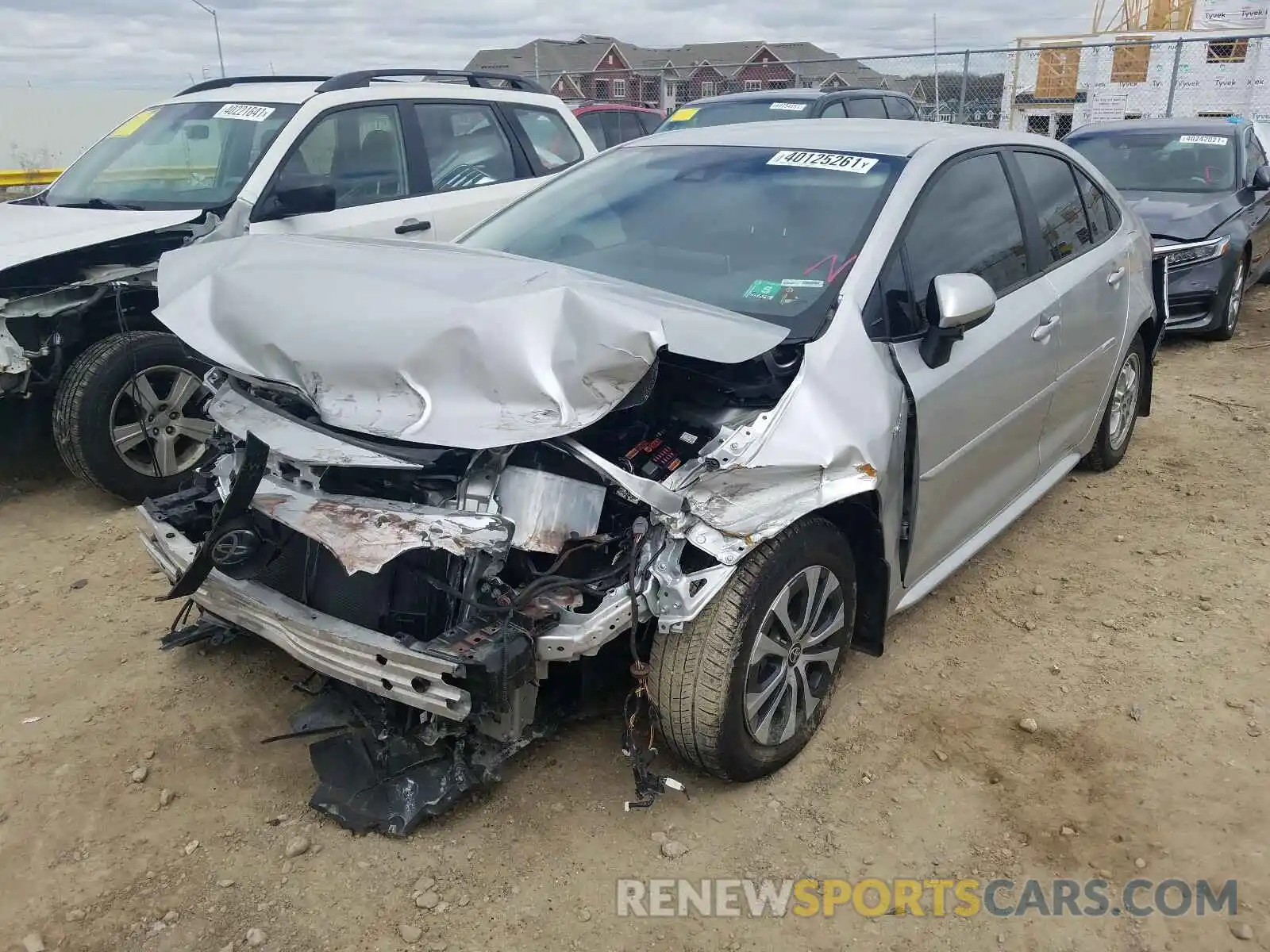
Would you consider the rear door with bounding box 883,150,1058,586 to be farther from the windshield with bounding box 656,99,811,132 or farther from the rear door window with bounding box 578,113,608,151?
the rear door window with bounding box 578,113,608,151

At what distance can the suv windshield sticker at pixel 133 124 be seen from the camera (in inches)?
234

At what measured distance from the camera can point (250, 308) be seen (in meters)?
2.86

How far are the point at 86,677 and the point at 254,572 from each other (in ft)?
3.81

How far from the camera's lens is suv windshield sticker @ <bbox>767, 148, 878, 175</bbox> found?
3.36 m

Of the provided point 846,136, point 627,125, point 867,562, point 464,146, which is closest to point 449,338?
point 867,562

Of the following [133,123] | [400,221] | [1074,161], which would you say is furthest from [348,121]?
[1074,161]

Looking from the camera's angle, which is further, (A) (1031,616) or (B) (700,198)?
(A) (1031,616)

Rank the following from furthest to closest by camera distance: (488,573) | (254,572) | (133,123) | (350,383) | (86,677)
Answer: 1. (133,123)
2. (86,677)
3. (254,572)
4. (350,383)
5. (488,573)

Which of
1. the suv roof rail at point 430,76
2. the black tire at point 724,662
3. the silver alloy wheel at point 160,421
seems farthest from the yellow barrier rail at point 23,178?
the black tire at point 724,662

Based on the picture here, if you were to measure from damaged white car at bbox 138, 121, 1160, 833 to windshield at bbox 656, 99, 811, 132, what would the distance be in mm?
6936

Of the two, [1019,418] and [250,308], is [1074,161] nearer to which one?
[1019,418]

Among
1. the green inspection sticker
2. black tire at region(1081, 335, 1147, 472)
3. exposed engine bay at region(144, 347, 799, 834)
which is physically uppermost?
the green inspection sticker

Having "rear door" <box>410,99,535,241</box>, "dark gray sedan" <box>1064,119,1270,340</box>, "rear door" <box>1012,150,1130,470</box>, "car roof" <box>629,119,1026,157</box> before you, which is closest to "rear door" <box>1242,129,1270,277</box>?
"dark gray sedan" <box>1064,119,1270,340</box>

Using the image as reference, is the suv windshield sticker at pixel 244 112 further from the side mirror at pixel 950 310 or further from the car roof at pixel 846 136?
the side mirror at pixel 950 310
